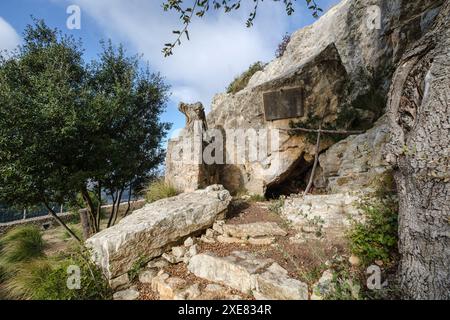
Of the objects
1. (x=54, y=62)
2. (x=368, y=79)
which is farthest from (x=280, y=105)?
(x=54, y=62)

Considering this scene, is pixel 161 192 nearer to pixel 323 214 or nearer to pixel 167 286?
pixel 167 286

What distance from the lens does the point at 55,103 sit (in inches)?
218

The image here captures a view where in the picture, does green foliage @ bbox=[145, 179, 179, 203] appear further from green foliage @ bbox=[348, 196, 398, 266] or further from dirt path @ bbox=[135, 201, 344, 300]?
green foliage @ bbox=[348, 196, 398, 266]

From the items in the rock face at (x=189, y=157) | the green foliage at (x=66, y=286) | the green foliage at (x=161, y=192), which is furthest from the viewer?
the rock face at (x=189, y=157)

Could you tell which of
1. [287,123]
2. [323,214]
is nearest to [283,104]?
[287,123]

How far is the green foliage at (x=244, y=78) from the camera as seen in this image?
16.3 meters

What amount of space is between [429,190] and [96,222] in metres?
8.48

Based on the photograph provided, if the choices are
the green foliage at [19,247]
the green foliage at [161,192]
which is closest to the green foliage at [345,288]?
the green foliage at [161,192]

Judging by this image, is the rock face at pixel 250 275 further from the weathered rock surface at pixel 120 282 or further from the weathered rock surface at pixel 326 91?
the weathered rock surface at pixel 326 91

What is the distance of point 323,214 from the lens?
15.0 feet

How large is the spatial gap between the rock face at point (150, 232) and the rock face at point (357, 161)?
3.45 metres

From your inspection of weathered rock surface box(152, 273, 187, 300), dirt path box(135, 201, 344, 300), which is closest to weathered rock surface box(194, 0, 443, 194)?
dirt path box(135, 201, 344, 300)

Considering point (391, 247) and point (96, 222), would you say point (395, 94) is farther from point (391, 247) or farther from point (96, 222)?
point (96, 222)

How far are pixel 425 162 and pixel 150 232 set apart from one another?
151 inches
